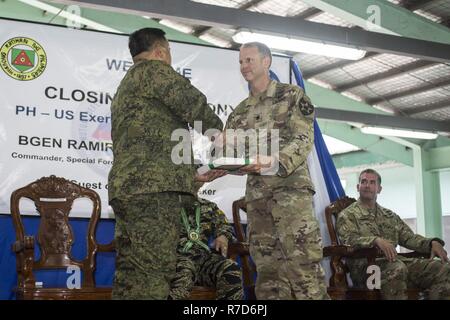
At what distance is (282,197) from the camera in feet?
8.99

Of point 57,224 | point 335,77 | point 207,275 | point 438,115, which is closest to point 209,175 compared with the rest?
point 207,275

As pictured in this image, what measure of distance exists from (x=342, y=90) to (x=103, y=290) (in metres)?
8.15

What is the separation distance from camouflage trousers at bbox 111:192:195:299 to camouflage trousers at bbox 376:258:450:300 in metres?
2.35

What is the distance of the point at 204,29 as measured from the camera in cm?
952

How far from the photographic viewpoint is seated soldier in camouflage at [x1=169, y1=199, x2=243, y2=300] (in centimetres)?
366

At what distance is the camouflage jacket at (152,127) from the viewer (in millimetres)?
2408

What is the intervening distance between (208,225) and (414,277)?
1.64m

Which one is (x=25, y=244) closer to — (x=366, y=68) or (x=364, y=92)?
(x=366, y=68)

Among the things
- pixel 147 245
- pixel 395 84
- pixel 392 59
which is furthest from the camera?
pixel 395 84

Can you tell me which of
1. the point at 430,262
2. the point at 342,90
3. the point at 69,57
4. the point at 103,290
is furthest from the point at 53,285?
the point at 342,90

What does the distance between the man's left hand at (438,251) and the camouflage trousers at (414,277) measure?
6 cm

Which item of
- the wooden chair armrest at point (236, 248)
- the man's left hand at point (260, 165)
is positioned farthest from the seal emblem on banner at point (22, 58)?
the man's left hand at point (260, 165)

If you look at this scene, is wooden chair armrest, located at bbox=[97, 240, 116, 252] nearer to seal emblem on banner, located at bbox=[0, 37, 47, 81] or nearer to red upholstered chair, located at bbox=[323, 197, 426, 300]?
seal emblem on banner, located at bbox=[0, 37, 47, 81]
